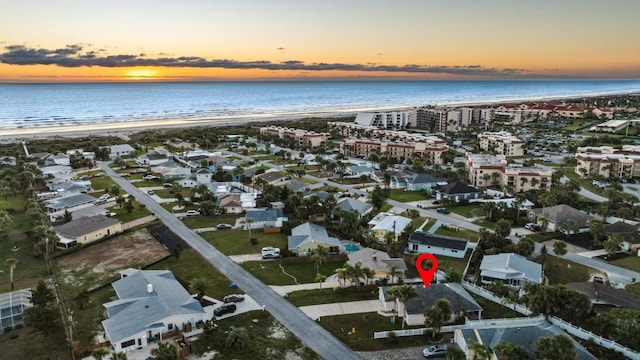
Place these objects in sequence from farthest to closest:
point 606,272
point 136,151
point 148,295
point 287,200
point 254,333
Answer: point 136,151
point 287,200
point 606,272
point 148,295
point 254,333

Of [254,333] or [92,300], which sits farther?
[92,300]

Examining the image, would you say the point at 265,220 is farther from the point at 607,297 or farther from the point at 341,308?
the point at 607,297

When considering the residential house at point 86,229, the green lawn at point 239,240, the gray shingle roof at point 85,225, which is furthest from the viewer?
the gray shingle roof at point 85,225

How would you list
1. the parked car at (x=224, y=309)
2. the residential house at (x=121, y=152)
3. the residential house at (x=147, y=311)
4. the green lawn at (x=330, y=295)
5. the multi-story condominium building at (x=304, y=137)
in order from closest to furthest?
1. the residential house at (x=147, y=311)
2. the parked car at (x=224, y=309)
3. the green lawn at (x=330, y=295)
4. the residential house at (x=121, y=152)
5. the multi-story condominium building at (x=304, y=137)

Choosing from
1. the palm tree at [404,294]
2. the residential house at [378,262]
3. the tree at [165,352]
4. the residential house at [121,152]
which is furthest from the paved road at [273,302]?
the residential house at [121,152]

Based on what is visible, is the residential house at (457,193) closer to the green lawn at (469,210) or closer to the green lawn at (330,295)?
the green lawn at (469,210)

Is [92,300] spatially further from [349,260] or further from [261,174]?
[261,174]

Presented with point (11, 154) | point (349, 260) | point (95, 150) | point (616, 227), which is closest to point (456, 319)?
point (349, 260)
